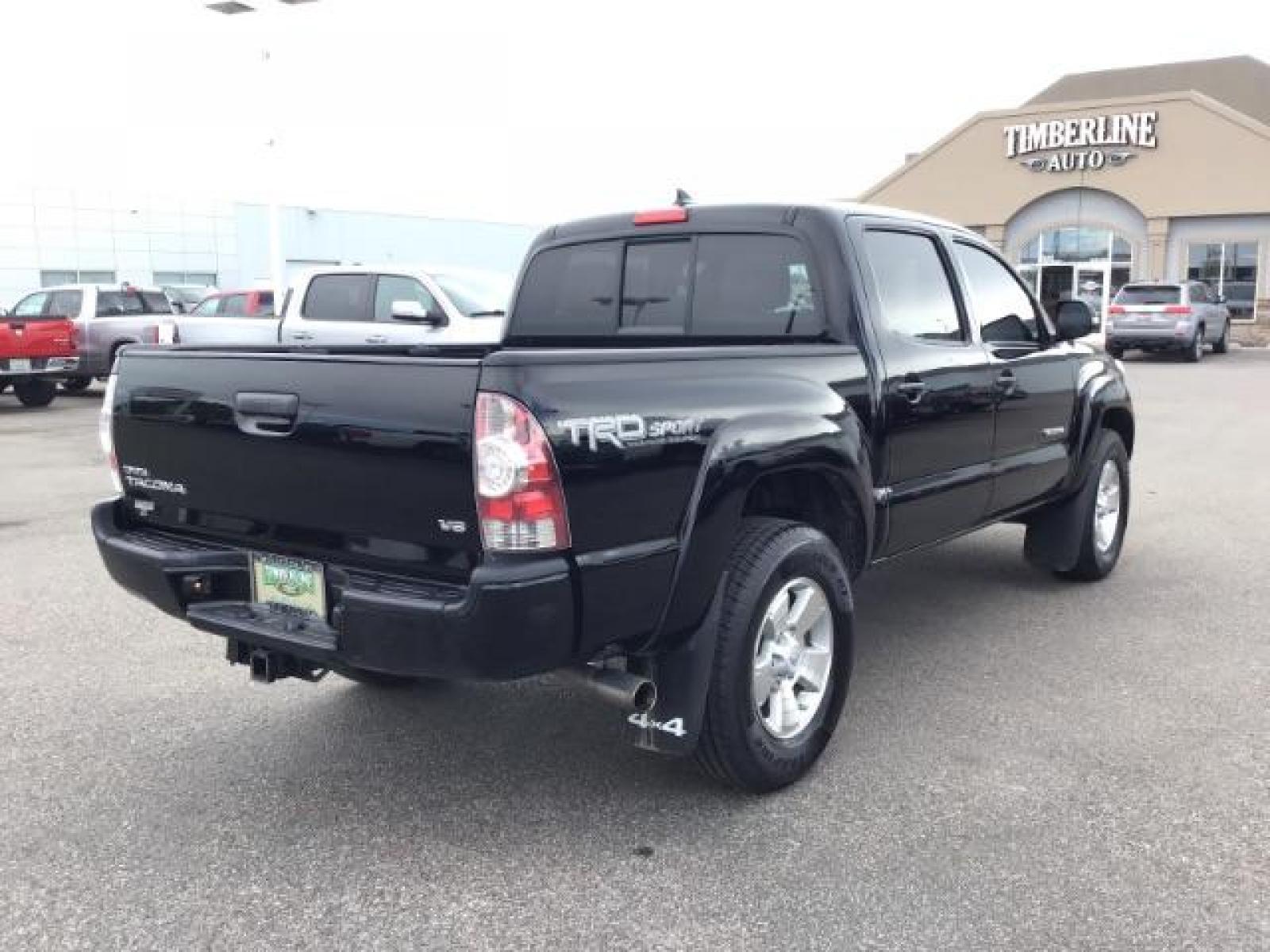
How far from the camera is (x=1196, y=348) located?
83.0ft

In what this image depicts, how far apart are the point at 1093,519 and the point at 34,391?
53.1ft

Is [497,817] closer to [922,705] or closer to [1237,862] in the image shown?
[922,705]

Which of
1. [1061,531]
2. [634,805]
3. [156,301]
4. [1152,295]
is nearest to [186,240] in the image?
[156,301]

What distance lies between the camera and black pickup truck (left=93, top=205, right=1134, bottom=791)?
2898 millimetres

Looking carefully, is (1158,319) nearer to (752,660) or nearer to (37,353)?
(37,353)

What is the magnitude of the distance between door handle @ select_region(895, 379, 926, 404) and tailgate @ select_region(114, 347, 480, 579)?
195 cm

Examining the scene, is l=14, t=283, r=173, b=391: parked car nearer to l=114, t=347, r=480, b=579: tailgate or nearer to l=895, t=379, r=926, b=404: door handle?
l=114, t=347, r=480, b=579: tailgate

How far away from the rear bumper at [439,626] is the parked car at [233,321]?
9.41 m

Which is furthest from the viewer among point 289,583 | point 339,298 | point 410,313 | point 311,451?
point 339,298

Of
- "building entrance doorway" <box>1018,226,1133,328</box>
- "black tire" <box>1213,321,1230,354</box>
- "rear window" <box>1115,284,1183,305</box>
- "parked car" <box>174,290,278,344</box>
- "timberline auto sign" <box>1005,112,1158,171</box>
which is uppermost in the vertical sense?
"timberline auto sign" <box>1005,112,1158,171</box>

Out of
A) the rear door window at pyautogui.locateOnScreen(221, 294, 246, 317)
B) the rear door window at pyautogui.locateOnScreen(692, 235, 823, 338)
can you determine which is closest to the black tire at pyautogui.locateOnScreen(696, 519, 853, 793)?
the rear door window at pyautogui.locateOnScreen(692, 235, 823, 338)

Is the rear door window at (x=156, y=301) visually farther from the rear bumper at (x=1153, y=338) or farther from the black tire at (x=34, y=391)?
the rear bumper at (x=1153, y=338)

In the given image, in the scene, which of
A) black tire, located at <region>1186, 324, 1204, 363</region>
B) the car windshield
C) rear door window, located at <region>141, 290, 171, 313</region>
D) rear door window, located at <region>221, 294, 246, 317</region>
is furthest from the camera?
black tire, located at <region>1186, 324, 1204, 363</region>

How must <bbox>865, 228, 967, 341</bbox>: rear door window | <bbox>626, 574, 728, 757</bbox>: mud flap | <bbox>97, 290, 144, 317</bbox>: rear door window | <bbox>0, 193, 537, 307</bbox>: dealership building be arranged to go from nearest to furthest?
<bbox>626, 574, 728, 757</bbox>: mud flap < <bbox>865, 228, 967, 341</bbox>: rear door window < <bbox>97, 290, 144, 317</bbox>: rear door window < <bbox>0, 193, 537, 307</bbox>: dealership building
